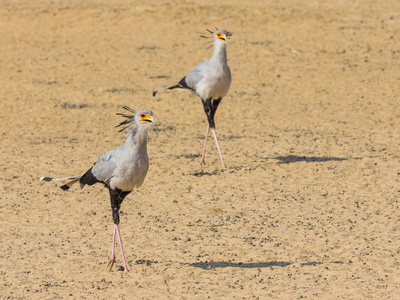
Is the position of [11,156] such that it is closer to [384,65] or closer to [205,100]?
[205,100]

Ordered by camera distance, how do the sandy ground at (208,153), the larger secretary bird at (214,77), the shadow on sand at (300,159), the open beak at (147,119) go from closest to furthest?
1. the open beak at (147,119)
2. the sandy ground at (208,153)
3. the larger secretary bird at (214,77)
4. the shadow on sand at (300,159)

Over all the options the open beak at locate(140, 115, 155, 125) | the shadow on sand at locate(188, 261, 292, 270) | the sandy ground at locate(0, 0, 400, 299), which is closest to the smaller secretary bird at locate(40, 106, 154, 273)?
the open beak at locate(140, 115, 155, 125)

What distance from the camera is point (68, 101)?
45.5ft

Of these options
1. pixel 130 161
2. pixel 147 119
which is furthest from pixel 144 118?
pixel 130 161

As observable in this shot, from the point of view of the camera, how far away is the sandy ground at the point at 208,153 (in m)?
6.56

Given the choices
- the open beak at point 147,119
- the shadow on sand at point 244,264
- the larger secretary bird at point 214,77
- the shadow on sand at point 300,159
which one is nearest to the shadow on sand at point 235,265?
the shadow on sand at point 244,264

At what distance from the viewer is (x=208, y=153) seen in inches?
429

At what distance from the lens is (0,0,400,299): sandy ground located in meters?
6.56

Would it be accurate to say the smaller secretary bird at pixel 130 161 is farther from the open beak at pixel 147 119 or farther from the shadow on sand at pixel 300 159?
the shadow on sand at pixel 300 159

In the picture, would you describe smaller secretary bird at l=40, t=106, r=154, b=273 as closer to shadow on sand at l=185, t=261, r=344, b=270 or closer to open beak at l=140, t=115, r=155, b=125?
open beak at l=140, t=115, r=155, b=125

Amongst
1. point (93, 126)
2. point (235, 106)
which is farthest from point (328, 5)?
point (93, 126)

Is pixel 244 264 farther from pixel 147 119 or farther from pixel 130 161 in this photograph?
pixel 147 119

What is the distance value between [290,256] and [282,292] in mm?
861

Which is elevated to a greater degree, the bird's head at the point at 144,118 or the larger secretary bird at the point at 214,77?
the bird's head at the point at 144,118
